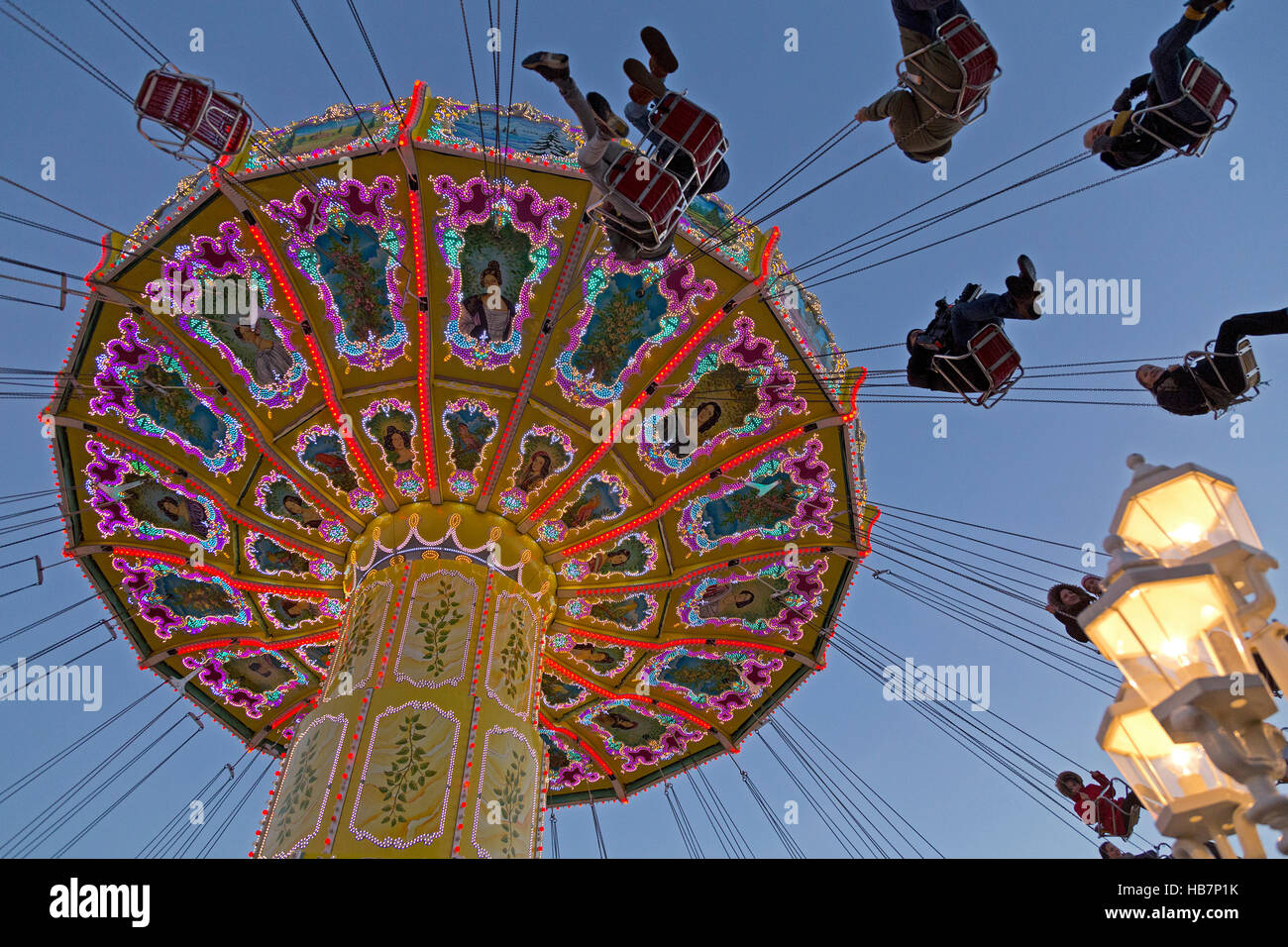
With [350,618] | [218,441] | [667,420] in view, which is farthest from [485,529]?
[218,441]

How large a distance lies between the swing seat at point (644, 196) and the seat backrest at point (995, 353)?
338 cm

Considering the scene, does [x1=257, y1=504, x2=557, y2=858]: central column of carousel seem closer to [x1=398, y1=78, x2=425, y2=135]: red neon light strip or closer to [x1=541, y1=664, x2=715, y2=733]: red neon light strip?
[x1=541, y1=664, x2=715, y2=733]: red neon light strip

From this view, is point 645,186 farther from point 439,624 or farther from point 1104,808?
point 1104,808

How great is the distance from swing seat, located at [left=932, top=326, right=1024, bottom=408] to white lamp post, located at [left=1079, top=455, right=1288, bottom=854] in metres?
5.50

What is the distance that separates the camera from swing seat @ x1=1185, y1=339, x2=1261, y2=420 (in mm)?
9094

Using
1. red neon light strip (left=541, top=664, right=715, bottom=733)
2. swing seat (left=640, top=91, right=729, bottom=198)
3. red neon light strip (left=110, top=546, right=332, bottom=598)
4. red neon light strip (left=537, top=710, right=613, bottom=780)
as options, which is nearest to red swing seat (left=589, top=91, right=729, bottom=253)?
swing seat (left=640, top=91, right=729, bottom=198)

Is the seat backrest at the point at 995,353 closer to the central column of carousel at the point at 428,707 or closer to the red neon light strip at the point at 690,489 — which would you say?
the red neon light strip at the point at 690,489

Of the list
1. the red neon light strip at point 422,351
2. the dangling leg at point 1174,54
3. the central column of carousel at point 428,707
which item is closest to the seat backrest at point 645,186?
the red neon light strip at point 422,351

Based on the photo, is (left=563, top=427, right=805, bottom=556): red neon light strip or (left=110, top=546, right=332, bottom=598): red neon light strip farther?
(left=110, top=546, right=332, bottom=598): red neon light strip

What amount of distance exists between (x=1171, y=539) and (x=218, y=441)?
10461mm

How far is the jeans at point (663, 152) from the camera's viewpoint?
8.84 metres

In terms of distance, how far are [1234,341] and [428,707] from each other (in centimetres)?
855

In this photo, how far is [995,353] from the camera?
9.91 m
